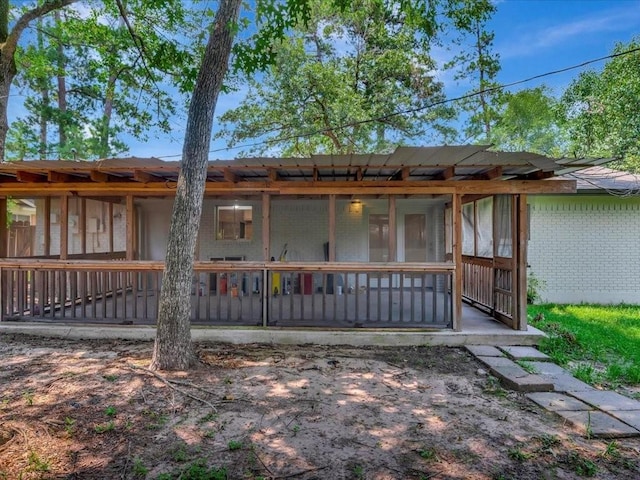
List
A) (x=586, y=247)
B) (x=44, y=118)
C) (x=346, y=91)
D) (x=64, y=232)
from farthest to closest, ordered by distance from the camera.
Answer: (x=44, y=118)
(x=346, y=91)
(x=586, y=247)
(x=64, y=232)

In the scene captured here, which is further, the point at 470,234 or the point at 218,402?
the point at 470,234

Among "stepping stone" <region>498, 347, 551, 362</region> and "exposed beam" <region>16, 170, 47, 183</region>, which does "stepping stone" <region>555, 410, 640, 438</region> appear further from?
"exposed beam" <region>16, 170, 47, 183</region>

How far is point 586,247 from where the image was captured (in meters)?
8.53

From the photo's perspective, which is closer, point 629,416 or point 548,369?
point 629,416

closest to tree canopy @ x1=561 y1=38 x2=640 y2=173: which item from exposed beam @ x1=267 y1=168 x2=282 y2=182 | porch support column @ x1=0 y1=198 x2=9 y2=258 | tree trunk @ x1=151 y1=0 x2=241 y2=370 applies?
exposed beam @ x1=267 y1=168 x2=282 y2=182

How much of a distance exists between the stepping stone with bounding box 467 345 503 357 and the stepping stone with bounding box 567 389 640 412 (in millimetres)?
1211

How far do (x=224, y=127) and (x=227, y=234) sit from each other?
608 cm

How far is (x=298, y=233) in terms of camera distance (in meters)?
10.1

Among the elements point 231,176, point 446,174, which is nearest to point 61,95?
point 231,176

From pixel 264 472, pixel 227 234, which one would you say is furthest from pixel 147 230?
pixel 264 472

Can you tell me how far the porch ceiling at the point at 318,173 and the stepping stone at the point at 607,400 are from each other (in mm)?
2435

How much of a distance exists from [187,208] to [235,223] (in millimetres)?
5940

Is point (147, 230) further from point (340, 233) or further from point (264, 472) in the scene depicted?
point (264, 472)

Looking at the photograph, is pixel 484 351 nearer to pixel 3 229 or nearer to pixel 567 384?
pixel 567 384
